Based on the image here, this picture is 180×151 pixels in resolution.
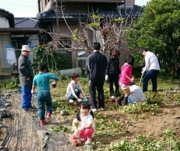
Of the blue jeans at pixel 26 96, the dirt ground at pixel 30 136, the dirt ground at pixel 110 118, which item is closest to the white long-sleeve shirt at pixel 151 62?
the dirt ground at pixel 110 118

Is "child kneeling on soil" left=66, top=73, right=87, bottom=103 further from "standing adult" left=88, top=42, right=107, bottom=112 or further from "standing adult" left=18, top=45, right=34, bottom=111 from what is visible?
"standing adult" left=18, top=45, right=34, bottom=111

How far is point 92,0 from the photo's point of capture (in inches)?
604

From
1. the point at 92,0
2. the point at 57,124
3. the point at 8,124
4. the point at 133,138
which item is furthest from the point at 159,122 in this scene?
the point at 92,0

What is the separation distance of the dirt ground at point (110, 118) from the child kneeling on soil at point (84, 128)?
0.71 feet

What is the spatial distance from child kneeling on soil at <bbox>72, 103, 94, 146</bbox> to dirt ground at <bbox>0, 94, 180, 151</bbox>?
0.22 metres

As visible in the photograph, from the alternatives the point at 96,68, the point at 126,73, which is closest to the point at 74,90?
the point at 96,68

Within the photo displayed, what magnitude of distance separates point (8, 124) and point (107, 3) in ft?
41.8

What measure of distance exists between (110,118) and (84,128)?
4.98 ft

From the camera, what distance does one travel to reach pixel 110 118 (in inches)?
231

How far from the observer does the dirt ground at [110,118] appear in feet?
15.0

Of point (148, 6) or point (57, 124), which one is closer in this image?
point (57, 124)

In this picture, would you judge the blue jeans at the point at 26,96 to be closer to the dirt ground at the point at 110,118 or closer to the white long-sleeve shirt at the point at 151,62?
the dirt ground at the point at 110,118

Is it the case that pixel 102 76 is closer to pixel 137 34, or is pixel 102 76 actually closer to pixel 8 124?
pixel 8 124

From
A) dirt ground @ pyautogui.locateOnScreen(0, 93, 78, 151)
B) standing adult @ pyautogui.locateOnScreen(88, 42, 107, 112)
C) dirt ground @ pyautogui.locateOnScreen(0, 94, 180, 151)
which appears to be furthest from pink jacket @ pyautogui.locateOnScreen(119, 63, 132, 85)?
dirt ground @ pyautogui.locateOnScreen(0, 93, 78, 151)
